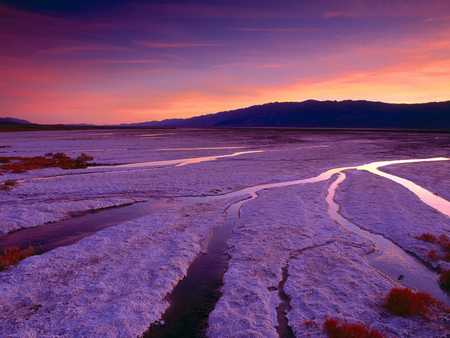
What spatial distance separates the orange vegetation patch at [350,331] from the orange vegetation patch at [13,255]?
6852 mm

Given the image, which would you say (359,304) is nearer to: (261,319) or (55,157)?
(261,319)

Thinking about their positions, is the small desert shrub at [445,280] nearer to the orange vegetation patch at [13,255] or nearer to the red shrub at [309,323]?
the red shrub at [309,323]

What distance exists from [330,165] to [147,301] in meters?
19.2

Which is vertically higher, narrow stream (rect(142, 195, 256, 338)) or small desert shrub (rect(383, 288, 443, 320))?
small desert shrub (rect(383, 288, 443, 320))

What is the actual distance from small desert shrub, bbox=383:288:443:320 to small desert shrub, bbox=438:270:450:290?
2.97ft

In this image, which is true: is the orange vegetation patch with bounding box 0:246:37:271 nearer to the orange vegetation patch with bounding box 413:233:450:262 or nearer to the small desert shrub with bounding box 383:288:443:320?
the small desert shrub with bounding box 383:288:443:320

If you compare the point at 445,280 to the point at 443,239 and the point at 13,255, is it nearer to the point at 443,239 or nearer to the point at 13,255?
the point at 443,239

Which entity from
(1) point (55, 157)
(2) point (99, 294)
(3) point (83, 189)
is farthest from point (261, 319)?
(1) point (55, 157)

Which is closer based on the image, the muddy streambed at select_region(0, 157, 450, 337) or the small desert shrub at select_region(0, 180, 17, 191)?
the muddy streambed at select_region(0, 157, 450, 337)

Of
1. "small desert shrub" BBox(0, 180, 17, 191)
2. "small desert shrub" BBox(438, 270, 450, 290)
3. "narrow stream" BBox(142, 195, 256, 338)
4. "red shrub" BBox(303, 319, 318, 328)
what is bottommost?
"narrow stream" BBox(142, 195, 256, 338)

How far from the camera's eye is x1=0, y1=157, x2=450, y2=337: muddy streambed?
472 cm

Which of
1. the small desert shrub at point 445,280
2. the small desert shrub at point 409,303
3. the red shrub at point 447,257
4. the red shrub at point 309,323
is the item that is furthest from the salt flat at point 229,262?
the small desert shrub at point 445,280

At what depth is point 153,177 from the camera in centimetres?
1612

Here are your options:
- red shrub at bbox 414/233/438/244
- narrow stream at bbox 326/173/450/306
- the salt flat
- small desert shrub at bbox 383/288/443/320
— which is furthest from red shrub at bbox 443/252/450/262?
small desert shrub at bbox 383/288/443/320
